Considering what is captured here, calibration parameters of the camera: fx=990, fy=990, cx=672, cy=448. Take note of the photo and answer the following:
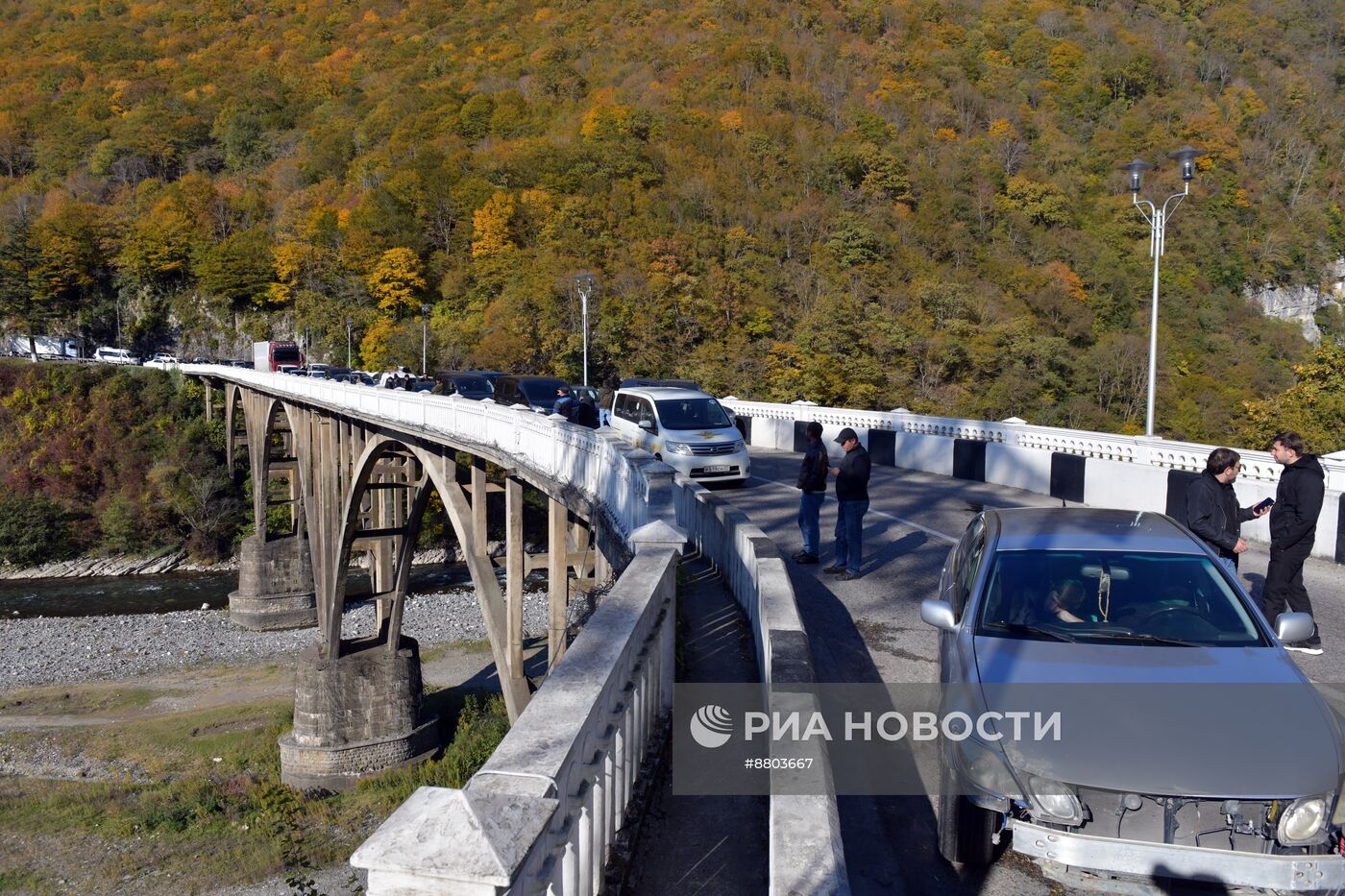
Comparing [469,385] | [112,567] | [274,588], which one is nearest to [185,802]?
[469,385]

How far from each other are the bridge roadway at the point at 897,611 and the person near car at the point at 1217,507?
962mm

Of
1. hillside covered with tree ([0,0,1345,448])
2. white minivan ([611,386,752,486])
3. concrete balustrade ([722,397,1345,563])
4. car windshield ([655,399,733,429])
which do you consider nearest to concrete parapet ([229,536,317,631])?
concrete balustrade ([722,397,1345,563])

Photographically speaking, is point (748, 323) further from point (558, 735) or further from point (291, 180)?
point (291, 180)

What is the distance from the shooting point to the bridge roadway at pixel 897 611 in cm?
381

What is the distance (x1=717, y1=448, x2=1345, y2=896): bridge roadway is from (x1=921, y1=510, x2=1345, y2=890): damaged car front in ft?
0.63

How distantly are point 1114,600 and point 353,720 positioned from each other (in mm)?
19427

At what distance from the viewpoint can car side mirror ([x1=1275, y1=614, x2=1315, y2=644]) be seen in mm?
4289

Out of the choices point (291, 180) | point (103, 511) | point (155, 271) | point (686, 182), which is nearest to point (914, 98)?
point (686, 182)

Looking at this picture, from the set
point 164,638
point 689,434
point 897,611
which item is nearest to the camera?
point 897,611

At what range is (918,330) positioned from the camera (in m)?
51.0

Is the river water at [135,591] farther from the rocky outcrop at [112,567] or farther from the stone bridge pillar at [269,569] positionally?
the stone bridge pillar at [269,569]

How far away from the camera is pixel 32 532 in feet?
149

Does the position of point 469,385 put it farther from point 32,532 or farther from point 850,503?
point 32,532

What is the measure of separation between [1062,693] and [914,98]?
322 ft
